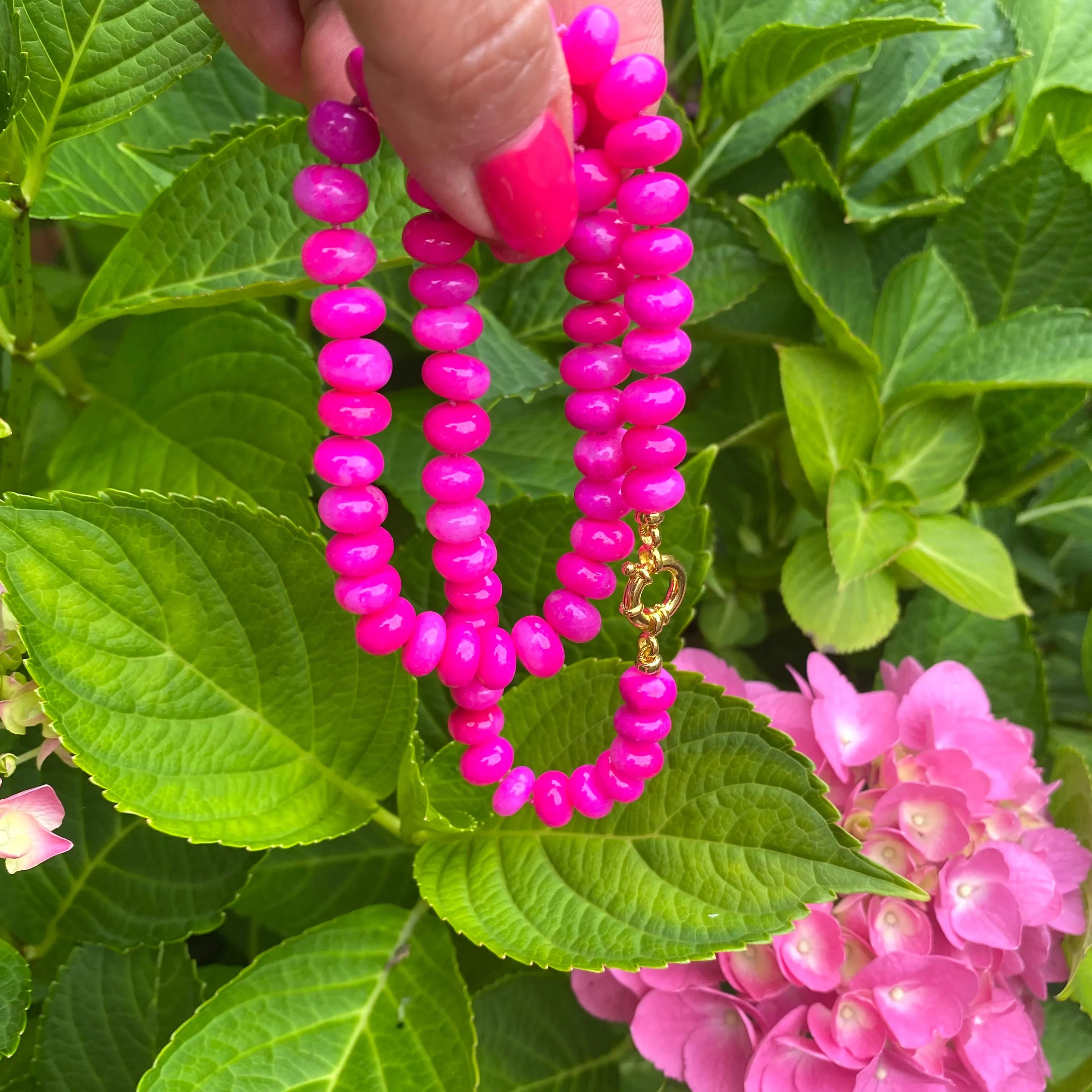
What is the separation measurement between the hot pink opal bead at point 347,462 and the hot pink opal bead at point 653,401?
0.11 m

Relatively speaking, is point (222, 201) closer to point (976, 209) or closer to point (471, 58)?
point (471, 58)

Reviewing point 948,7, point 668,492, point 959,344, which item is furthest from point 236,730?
Result: point 948,7

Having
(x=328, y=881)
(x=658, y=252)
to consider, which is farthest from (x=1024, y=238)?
(x=328, y=881)

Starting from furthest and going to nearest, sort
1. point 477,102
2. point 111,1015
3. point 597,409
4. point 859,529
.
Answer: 1. point 859,529
2. point 111,1015
3. point 597,409
4. point 477,102

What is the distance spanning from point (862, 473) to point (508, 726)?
0.32 meters

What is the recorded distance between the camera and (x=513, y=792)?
0.49 metres

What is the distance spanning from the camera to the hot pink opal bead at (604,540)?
0.47 m

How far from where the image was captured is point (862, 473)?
0.70 meters

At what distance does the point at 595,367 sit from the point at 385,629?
0.15m

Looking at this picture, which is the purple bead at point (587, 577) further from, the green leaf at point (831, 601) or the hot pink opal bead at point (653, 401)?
the green leaf at point (831, 601)

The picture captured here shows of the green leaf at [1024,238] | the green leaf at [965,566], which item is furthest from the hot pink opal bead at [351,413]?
the green leaf at [1024,238]

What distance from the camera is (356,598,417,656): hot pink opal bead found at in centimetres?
45

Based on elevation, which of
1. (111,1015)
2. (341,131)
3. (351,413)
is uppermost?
(341,131)

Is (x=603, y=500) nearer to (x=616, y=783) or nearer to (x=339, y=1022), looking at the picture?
(x=616, y=783)
